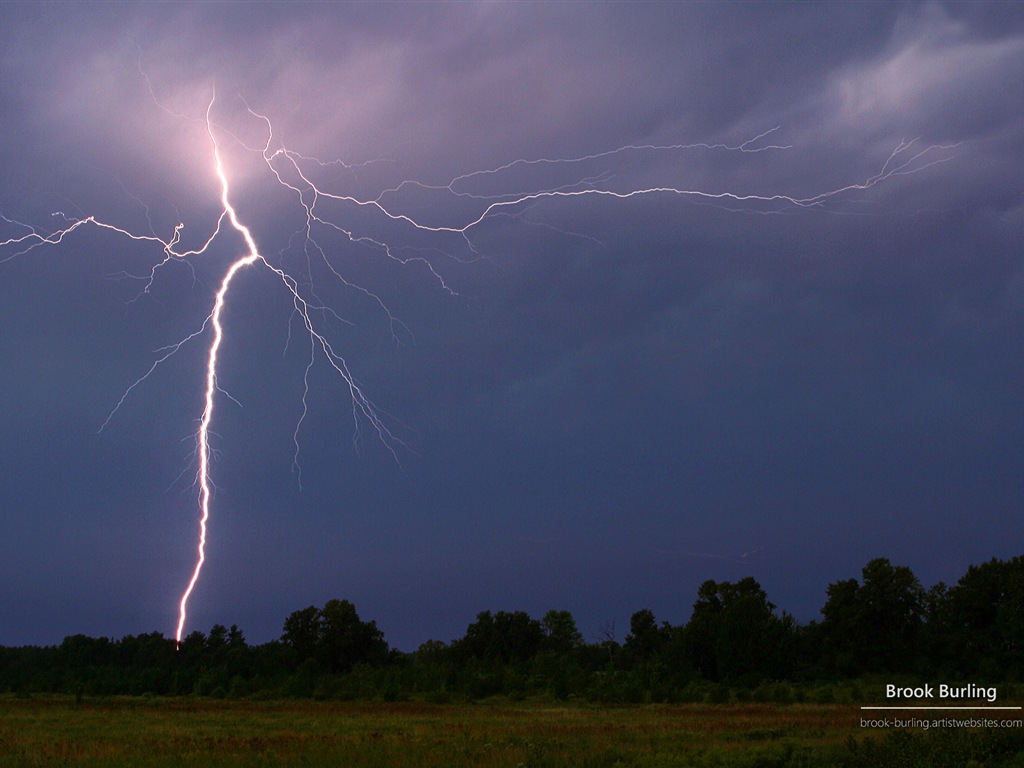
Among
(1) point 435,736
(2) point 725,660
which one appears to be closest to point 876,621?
(2) point 725,660

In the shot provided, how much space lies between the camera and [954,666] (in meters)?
41.5

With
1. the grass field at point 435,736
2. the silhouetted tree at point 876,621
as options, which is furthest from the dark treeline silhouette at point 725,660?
the grass field at point 435,736

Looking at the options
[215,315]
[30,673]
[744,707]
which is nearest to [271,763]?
[215,315]

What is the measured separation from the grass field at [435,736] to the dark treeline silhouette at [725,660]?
8.17 metres

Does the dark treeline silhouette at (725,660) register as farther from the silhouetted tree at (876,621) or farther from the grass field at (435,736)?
the grass field at (435,736)

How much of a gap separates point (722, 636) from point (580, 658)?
19670 mm

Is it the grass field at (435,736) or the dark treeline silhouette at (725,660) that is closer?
the grass field at (435,736)

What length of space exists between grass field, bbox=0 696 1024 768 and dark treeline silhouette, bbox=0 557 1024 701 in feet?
26.8

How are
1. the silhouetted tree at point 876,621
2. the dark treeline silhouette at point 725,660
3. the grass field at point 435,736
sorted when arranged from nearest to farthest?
1. the grass field at point 435,736
2. the dark treeline silhouette at point 725,660
3. the silhouetted tree at point 876,621

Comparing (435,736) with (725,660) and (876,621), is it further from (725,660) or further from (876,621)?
(876,621)

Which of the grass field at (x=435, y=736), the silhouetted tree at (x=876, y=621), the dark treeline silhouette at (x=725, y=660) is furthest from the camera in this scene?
the silhouetted tree at (x=876, y=621)

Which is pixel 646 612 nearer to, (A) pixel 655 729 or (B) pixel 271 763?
(A) pixel 655 729

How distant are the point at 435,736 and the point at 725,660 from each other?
29114 mm

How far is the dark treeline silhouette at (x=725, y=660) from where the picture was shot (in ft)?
127
